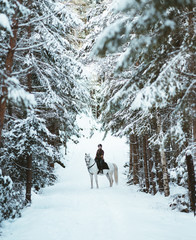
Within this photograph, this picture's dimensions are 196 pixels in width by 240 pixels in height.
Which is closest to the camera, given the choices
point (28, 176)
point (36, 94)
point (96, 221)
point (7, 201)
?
point (96, 221)

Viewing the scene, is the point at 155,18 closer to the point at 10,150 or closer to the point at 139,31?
the point at 139,31

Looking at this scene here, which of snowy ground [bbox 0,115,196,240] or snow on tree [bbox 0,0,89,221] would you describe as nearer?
snowy ground [bbox 0,115,196,240]

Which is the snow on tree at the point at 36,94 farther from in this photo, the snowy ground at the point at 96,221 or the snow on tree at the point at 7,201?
the snowy ground at the point at 96,221

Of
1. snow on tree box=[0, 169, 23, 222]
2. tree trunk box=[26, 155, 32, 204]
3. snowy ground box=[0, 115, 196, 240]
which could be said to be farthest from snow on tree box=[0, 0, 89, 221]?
snowy ground box=[0, 115, 196, 240]

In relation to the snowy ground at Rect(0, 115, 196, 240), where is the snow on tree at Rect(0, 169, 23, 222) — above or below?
A: above

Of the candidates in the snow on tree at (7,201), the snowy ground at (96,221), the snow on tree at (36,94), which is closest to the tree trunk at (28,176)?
the snow on tree at (36,94)

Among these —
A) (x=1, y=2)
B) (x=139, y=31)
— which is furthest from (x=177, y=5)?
(x=1, y=2)

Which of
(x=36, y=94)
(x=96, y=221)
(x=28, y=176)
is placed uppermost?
(x=36, y=94)

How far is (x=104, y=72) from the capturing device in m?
12.9

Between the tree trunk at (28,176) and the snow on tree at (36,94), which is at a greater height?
the snow on tree at (36,94)

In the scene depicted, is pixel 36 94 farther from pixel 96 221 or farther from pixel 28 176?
pixel 96 221

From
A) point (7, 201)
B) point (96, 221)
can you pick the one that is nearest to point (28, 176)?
point (7, 201)

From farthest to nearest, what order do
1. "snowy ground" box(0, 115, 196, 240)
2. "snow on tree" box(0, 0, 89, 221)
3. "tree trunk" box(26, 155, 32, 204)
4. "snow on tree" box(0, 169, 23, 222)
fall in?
"tree trunk" box(26, 155, 32, 204) → "snow on tree" box(0, 0, 89, 221) → "snow on tree" box(0, 169, 23, 222) → "snowy ground" box(0, 115, 196, 240)

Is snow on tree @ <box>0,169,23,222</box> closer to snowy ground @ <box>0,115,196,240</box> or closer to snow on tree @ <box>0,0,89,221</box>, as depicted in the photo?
snowy ground @ <box>0,115,196,240</box>
